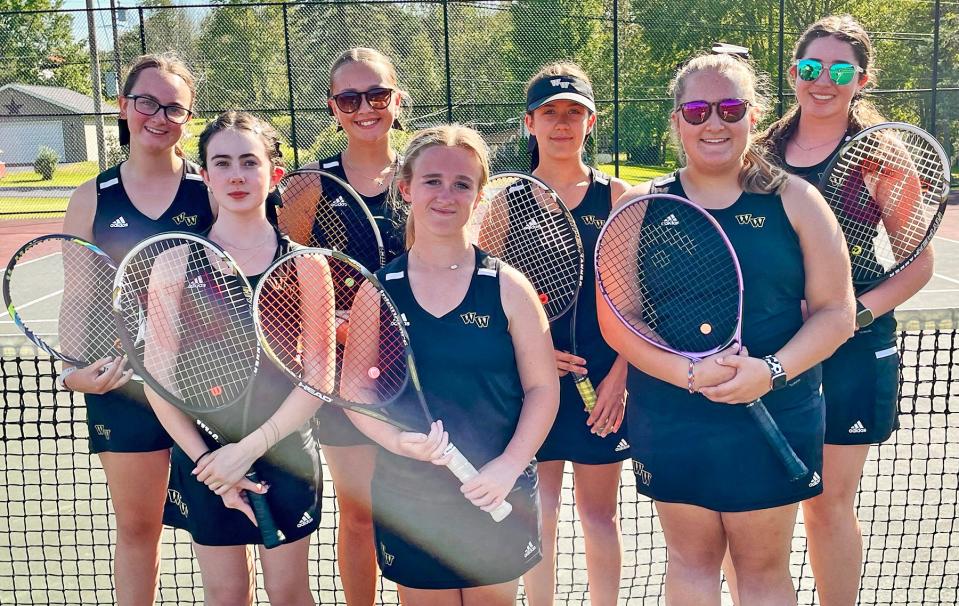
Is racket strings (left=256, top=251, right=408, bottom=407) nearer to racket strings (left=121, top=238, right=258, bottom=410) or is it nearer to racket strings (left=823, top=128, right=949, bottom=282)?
racket strings (left=121, top=238, right=258, bottom=410)

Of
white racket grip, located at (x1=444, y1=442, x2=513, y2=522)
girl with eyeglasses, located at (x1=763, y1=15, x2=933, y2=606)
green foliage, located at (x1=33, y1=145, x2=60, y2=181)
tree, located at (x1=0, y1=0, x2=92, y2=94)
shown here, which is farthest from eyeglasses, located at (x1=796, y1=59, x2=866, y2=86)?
green foliage, located at (x1=33, y1=145, x2=60, y2=181)

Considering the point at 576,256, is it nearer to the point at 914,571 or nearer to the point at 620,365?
the point at 620,365

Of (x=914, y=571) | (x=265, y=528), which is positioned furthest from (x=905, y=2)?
(x=265, y=528)

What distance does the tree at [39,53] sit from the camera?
23461 mm

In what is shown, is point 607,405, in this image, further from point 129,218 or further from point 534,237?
point 129,218

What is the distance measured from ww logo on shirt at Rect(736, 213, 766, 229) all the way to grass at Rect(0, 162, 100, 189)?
2349 cm

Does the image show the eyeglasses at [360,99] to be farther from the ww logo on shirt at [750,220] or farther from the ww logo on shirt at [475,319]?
the ww logo on shirt at [750,220]

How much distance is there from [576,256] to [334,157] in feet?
3.12

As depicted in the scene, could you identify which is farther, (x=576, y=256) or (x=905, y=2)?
(x=905, y=2)

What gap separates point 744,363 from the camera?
89.3 inches

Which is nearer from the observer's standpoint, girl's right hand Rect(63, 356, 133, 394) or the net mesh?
girl's right hand Rect(63, 356, 133, 394)

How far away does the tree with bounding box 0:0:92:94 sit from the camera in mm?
23461

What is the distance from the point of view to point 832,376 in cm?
288

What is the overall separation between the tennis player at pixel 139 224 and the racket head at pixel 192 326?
0.32m
